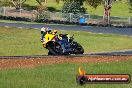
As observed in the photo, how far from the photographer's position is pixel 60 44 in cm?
2497

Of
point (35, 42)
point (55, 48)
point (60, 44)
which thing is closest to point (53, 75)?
point (60, 44)

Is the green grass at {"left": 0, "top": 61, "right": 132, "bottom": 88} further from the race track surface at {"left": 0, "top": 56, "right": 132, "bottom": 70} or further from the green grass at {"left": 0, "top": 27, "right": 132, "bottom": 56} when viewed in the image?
the green grass at {"left": 0, "top": 27, "right": 132, "bottom": 56}

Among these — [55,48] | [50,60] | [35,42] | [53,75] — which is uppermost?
[55,48]

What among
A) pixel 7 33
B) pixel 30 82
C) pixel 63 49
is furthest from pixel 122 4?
pixel 30 82

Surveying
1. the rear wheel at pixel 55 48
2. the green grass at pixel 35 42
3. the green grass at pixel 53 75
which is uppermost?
the rear wheel at pixel 55 48

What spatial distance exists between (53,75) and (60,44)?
6.51 m

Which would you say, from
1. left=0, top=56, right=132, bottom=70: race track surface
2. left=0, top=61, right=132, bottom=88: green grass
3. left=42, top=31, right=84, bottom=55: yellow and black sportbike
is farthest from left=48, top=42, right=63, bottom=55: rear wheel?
left=0, top=61, right=132, bottom=88: green grass

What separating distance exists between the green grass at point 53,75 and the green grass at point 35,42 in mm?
7753

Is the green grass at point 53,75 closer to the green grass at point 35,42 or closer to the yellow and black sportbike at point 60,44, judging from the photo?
the yellow and black sportbike at point 60,44

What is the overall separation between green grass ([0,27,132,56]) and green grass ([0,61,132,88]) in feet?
25.4

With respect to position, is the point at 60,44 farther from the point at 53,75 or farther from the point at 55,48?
the point at 53,75

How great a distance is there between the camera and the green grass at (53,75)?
52.9 ft

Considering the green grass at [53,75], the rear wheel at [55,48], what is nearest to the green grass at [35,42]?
the rear wheel at [55,48]

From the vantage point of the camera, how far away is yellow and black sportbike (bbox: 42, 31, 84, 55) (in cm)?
2472
